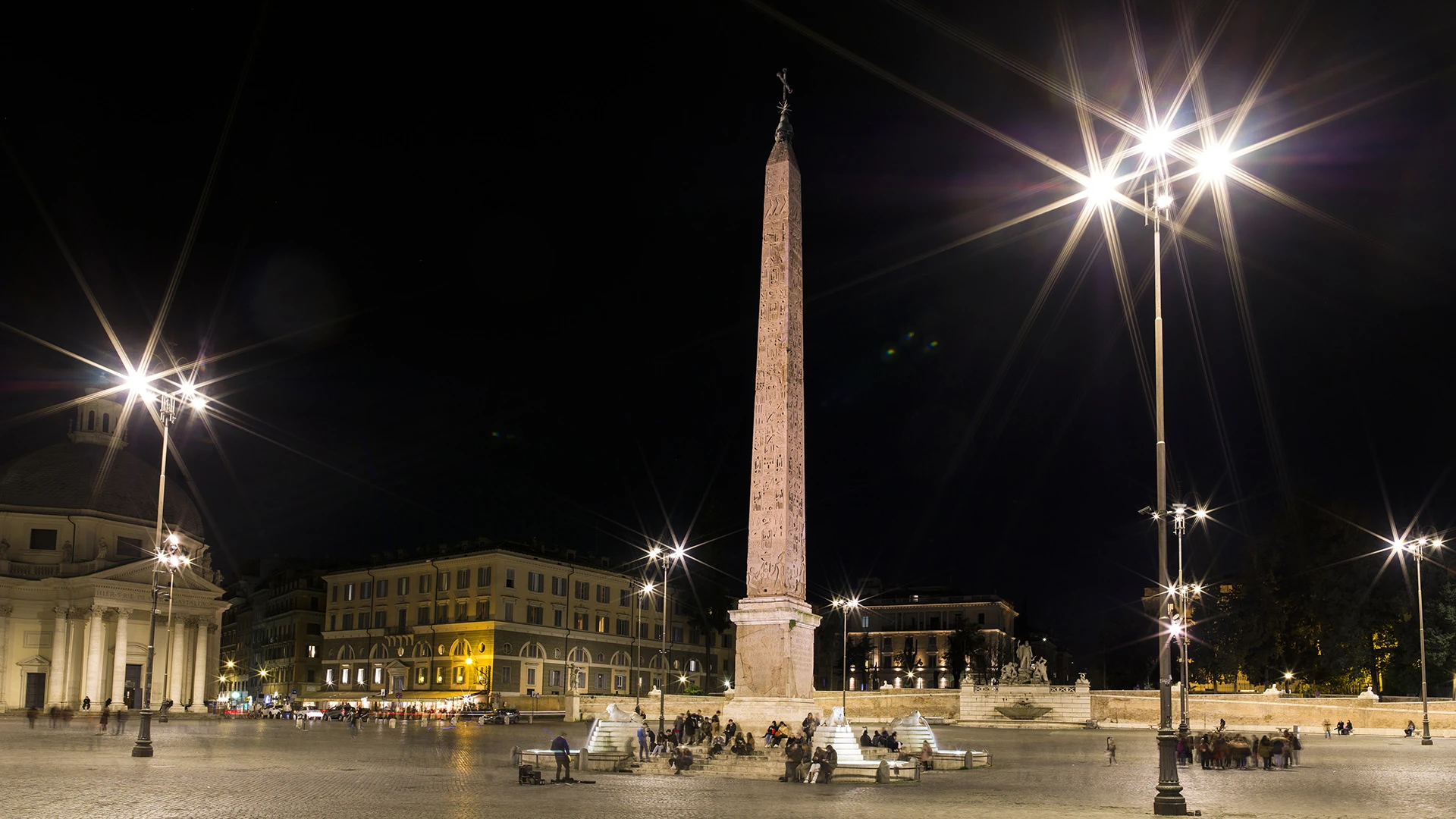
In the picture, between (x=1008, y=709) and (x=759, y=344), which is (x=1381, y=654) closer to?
(x=1008, y=709)

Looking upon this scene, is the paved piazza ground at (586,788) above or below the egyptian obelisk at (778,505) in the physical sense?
below

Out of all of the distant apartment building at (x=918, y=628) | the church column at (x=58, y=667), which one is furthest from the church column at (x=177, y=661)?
the distant apartment building at (x=918, y=628)

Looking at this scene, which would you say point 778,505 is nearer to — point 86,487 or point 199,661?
point 199,661

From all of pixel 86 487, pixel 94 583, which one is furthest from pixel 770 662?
pixel 86 487

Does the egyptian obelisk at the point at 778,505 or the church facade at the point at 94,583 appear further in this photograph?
the church facade at the point at 94,583

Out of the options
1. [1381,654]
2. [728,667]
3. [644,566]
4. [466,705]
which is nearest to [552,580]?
[644,566]

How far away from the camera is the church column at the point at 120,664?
61.9 m

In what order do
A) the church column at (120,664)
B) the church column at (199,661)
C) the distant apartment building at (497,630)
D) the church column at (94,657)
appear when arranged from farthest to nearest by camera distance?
the distant apartment building at (497,630) → the church column at (199,661) → the church column at (120,664) → the church column at (94,657)

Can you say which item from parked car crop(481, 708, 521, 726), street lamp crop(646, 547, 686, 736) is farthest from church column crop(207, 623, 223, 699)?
street lamp crop(646, 547, 686, 736)

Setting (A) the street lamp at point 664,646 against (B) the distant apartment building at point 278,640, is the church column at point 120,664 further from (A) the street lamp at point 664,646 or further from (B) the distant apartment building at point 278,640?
(A) the street lamp at point 664,646

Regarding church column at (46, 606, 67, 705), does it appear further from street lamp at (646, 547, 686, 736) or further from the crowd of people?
the crowd of people

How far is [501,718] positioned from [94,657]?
24.1 metres

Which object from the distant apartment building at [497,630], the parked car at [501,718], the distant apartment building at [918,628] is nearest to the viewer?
the parked car at [501,718]

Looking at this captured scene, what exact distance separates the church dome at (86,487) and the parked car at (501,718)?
22.6 m
